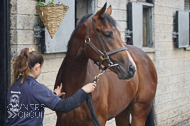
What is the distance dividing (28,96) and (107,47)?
3.12 ft

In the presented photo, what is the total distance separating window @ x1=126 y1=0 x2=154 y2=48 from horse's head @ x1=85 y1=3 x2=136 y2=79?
124 inches

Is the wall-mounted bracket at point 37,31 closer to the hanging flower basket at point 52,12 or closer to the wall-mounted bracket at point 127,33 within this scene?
the hanging flower basket at point 52,12

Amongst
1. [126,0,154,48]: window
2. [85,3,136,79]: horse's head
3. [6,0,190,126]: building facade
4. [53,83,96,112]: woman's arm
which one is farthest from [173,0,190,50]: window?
[53,83,96,112]: woman's arm

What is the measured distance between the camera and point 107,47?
114 inches

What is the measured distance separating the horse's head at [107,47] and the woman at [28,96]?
68 cm

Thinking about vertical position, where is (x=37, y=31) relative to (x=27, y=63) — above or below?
above

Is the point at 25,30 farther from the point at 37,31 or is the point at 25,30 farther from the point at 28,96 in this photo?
the point at 28,96

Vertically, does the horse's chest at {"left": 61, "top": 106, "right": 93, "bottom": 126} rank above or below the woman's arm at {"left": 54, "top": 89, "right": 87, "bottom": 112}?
below

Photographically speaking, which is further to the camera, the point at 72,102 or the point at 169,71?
the point at 169,71

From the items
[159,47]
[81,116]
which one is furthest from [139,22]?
[81,116]

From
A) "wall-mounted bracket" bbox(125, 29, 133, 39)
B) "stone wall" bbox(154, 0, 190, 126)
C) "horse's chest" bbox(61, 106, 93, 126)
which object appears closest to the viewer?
"horse's chest" bbox(61, 106, 93, 126)

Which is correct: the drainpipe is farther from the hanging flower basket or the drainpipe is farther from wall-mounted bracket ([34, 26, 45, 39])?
the hanging flower basket

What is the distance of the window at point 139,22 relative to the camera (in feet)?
20.1

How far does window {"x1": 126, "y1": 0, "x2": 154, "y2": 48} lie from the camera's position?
6.13m
